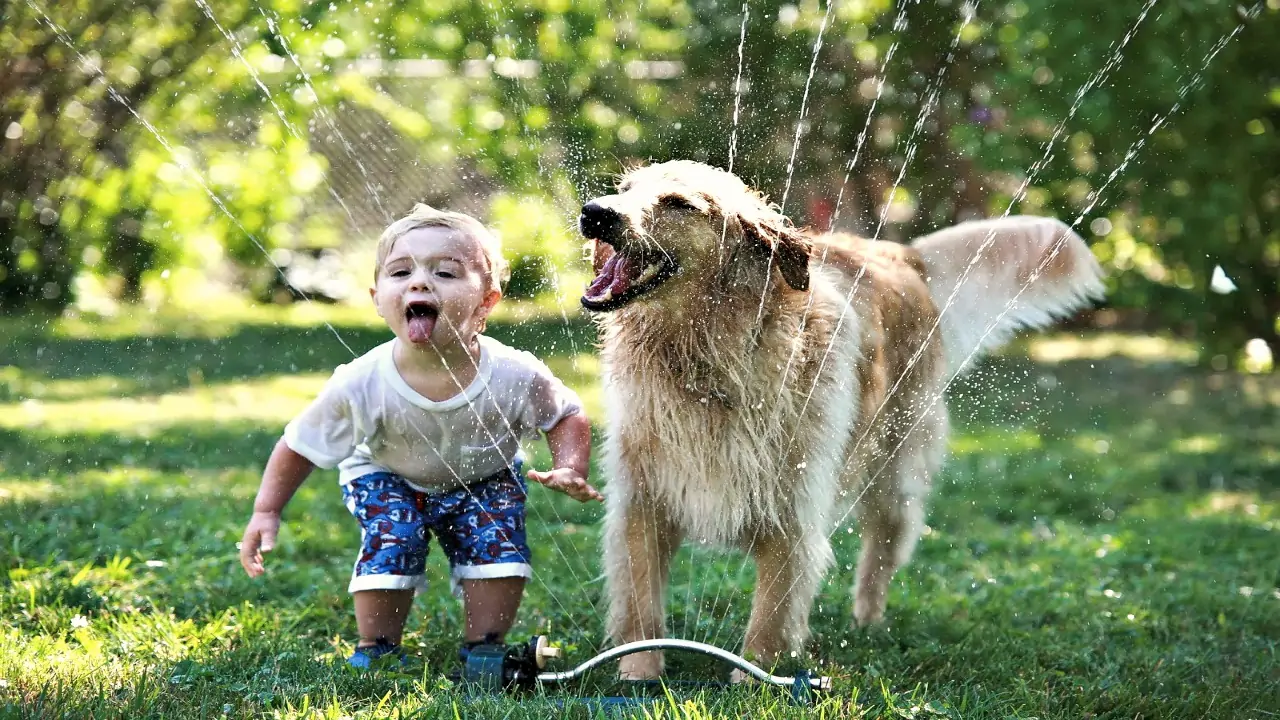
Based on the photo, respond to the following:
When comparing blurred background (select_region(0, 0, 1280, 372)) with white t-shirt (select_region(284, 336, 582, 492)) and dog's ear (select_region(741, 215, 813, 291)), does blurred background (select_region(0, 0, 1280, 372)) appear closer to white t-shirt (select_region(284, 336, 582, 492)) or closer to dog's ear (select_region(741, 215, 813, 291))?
white t-shirt (select_region(284, 336, 582, 492))

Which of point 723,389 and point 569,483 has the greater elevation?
point 723,389

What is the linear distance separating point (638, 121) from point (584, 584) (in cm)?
636

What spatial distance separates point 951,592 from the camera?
443 cm

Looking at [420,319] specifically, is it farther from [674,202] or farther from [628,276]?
Result: [674,202]

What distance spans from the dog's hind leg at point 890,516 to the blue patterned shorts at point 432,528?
1.19 m

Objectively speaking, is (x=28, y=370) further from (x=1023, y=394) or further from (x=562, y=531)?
(x=1023, y=394)

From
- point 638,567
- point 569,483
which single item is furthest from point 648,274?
point 638,567

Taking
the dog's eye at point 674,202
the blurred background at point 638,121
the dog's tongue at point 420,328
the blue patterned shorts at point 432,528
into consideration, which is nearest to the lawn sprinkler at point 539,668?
the blue patterned shorts at point 432,528

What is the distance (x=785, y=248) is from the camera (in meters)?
3.28

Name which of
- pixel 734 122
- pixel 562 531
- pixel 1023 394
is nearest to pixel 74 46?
pixel 734 122

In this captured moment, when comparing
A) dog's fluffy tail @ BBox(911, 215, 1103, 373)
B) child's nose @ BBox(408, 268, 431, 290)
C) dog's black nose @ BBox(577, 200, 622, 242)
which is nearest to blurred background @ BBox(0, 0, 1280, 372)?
dog's fluffy tail @ BBox(911, 215, 1103, 373)

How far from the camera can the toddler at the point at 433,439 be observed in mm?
3209

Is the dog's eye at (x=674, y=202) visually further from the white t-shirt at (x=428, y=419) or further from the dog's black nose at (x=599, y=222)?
the white t-shirt at (x=428, y=419)

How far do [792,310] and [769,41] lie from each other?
7.15 metres
